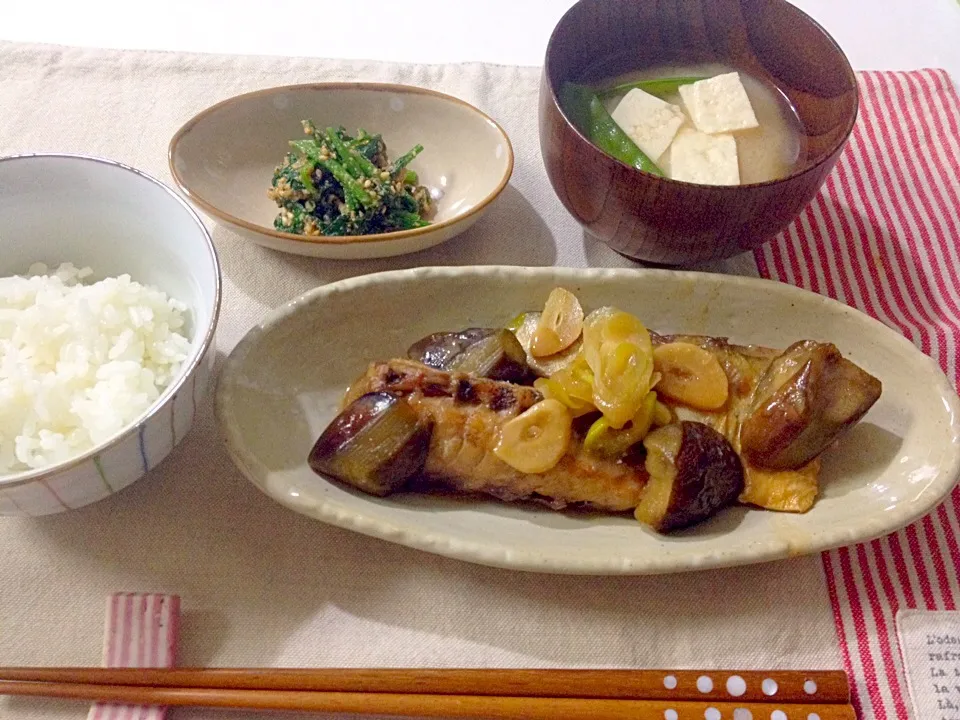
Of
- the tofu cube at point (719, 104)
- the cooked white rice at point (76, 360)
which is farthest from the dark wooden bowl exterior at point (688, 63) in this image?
the cooked white rice at point (76, 360)

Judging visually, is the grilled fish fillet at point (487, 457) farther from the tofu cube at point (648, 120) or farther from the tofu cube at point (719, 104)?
the tofu cube at point (719, 104)

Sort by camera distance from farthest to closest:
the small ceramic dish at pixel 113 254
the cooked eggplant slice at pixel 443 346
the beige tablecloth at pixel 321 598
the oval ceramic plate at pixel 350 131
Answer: the oval ceramic plate at pixel 350 131 → the cooked eggplant slice at pixel 443 346 → the beige tablecloth at pixel 321 598 → the small ceramic dish at pixel 113 254

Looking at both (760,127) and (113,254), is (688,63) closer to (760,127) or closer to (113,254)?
(760,127)

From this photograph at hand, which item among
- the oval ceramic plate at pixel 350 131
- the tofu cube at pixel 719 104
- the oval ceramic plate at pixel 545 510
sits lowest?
Result: the oval ceramic plate at pixel 545 510

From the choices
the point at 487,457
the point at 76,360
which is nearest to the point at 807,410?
the point at 487,457

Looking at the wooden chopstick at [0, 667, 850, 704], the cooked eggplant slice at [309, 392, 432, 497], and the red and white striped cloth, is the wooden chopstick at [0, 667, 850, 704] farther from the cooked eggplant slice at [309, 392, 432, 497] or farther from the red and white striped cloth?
the cooked eggplant slice at [309, 392, 432, 497]

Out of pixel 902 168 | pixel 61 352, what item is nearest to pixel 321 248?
pixel 61 352
